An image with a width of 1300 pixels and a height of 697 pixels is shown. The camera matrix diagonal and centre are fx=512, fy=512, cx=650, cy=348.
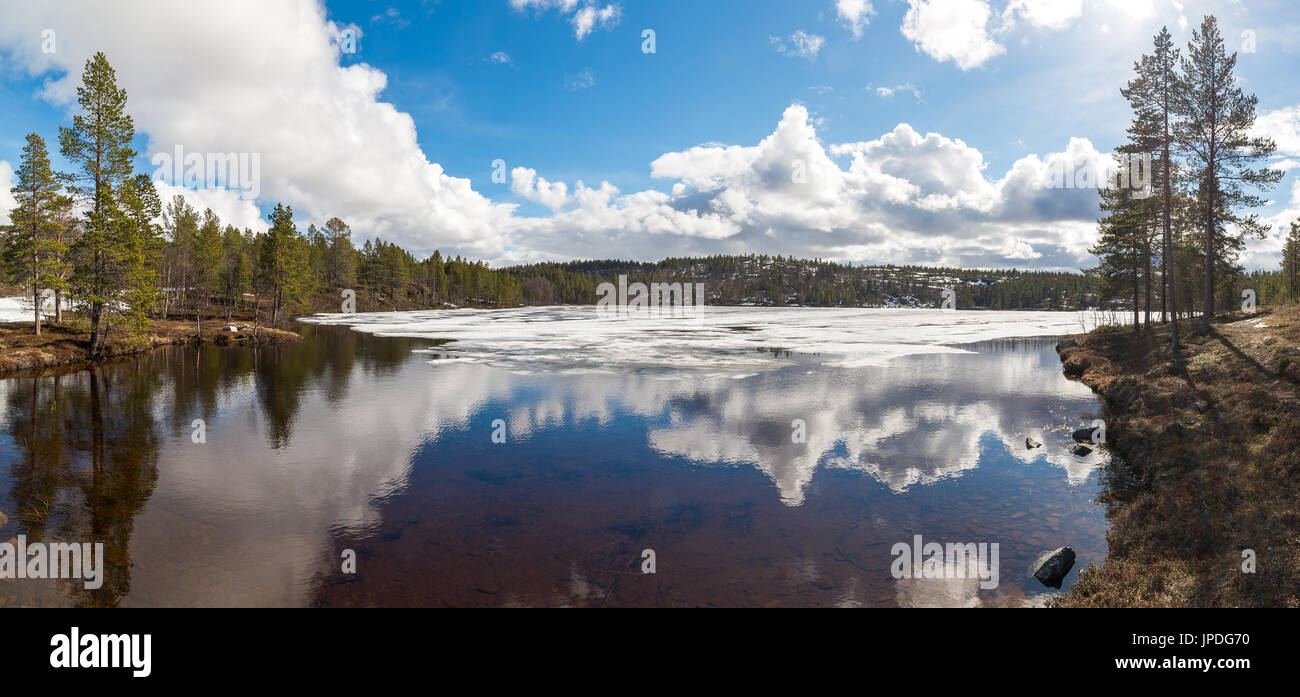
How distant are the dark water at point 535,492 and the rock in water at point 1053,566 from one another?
32 centimetres

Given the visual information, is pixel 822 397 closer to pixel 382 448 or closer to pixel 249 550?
pixel 382 448

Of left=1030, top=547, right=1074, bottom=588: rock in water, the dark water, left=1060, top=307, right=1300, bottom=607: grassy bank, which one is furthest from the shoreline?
left=1060, top=307, right=1300, bottom=607: grassy bank

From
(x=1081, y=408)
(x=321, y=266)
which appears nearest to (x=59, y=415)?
(x=1081, y=408)

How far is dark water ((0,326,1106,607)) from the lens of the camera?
9.86 meters

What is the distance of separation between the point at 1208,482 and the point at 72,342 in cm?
6335

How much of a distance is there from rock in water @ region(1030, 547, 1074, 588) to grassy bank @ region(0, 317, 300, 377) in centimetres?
5070

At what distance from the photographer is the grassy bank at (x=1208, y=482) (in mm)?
9102

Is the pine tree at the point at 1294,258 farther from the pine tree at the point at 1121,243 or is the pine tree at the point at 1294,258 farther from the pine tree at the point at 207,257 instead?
the pine tree at the point at 207,257

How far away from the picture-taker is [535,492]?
14531 millimetres

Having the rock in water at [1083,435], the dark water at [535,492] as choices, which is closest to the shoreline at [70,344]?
the dark water at [535,492]

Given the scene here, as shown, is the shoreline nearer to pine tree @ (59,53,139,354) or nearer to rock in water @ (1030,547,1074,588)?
pine tree @ (59,53,139,354)

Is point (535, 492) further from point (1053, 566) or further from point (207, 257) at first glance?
point (207, 257)

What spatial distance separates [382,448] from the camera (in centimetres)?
1820
